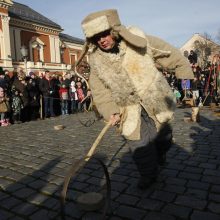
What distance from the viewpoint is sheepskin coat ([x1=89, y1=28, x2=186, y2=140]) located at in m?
3.65

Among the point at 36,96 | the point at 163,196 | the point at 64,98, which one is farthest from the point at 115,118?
the point at 64,98

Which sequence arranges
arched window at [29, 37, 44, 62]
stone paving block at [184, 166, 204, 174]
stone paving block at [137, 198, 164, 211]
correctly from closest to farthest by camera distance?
stone paving block at [137, 198, 164, 211]
stone paving block at [184, 166, 204, 174]
arched window at [29, 37, 44, 62]

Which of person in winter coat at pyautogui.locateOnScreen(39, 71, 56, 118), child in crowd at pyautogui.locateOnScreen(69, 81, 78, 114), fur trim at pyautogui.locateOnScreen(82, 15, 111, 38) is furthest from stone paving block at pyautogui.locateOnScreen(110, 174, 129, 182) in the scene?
child in crowd at pyautogui.locateOnScreen(69, 81, 78, 114)

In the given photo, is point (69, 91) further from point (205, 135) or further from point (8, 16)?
point (8, 16)

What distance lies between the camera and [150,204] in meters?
3.51

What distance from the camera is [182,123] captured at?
9305 mm

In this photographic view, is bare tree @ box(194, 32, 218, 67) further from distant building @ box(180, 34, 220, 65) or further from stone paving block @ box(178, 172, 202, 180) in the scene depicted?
stone paving block @ box(178, 172, 202, 180)

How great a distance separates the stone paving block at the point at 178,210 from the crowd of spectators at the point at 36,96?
6711mm

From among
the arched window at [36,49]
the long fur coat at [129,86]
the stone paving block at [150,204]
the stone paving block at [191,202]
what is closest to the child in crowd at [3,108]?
the long fur coat at [129,86]

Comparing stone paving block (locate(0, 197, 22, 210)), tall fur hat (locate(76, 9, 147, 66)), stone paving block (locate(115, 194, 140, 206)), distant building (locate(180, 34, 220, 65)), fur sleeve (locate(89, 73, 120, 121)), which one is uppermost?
distant building (locate(180, 34, 220, 65))

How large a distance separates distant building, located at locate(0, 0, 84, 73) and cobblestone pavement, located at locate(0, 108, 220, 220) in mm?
30427

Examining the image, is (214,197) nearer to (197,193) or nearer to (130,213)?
(197,193)

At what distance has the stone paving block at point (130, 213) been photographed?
3263 mm

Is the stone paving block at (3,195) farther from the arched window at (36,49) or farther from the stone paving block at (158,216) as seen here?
the arched window at (36,49)
